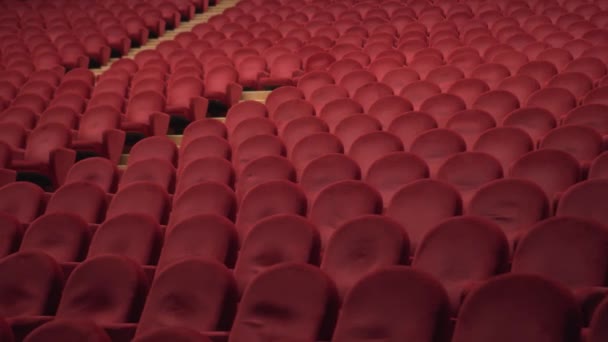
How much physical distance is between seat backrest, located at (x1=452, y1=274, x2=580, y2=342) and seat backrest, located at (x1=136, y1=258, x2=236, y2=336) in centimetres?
24

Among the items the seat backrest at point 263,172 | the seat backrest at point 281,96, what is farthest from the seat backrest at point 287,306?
the seat backrest at point 281,96

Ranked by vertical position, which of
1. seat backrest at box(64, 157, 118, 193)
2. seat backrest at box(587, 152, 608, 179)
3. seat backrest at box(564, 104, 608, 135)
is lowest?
seat backrest at box(64, 157, 118, 193)

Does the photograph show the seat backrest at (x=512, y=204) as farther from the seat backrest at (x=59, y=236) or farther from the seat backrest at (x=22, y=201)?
the seat backrest at (x=22, y=201)

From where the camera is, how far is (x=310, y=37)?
1.68 meters

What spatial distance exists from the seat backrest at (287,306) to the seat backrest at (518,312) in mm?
128

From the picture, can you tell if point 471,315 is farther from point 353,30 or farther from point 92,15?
point 92,15

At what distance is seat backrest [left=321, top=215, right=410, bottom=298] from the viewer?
688 millimetres

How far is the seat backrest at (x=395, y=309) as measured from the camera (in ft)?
1.79

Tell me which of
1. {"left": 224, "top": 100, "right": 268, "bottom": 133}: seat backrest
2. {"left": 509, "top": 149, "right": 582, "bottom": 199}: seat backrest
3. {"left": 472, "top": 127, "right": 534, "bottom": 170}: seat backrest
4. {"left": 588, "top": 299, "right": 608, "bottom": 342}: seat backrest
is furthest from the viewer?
{"left": 224, "top": 100, "right": 268, "bottom": 133}: seat backrest

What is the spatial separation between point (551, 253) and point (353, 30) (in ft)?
3.77

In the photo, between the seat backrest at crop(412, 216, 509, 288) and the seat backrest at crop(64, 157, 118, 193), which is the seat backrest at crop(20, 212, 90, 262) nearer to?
the seat backrest at crop(64, 157, 118, 193)

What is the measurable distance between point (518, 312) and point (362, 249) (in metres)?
0.22

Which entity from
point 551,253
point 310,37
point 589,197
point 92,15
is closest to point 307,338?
point 551,253

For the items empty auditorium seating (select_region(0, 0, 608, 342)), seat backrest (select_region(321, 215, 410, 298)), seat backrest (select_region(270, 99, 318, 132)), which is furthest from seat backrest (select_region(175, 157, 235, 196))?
seat backrest (select_region(321, 215, 410, 298))
